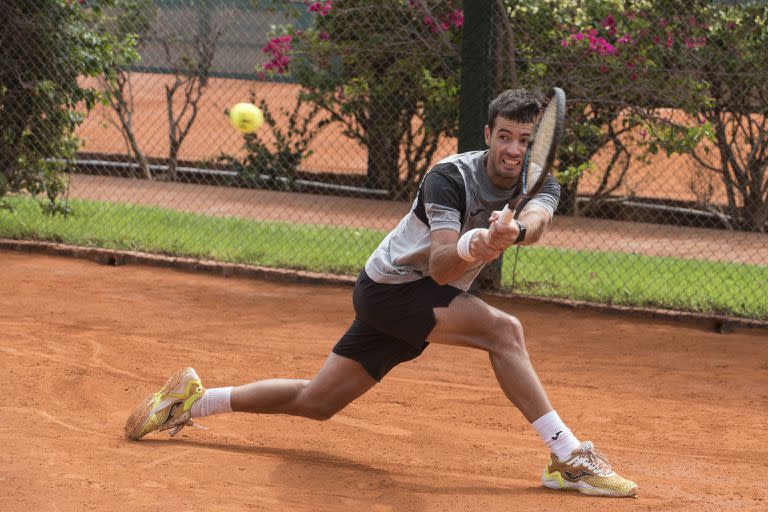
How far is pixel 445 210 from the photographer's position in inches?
150

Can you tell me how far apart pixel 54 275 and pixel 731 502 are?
17.6ft

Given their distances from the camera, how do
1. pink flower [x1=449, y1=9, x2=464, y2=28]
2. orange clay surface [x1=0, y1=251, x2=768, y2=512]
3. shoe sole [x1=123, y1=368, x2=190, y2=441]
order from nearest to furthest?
orange clay surface [x1=0, y1=251, x2=768, y2=512] → shoe sole [x1=123, y1=368, x2=190, y2=441] → pink flower [x1=449, y1=9, x2=464, y2=28]

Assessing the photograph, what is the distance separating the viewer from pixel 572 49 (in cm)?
761

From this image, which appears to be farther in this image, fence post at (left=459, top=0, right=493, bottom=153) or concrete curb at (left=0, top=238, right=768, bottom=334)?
fence post at (left=459, top=0, right=493, bottom=153)

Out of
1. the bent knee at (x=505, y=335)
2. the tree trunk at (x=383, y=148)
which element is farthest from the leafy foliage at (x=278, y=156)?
the bent knee at (x=505, y=335)

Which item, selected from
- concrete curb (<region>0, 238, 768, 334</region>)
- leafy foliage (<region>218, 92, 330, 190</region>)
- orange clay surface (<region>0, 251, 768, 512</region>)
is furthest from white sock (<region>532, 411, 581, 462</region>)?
leafy foliage (<region>218, 92, 330, 190</region>)

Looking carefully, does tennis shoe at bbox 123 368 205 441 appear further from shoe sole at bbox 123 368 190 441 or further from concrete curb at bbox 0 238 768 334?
concrete curb at bbox 0 238 768 334

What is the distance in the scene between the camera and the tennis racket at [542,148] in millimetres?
3369

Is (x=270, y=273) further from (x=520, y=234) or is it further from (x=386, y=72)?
(x=520, y=234)

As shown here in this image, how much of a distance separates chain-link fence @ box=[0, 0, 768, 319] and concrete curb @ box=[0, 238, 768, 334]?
14 cm

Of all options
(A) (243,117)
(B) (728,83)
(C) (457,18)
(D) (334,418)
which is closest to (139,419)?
(D) (334,418)

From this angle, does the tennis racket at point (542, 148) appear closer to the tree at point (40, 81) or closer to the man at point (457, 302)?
the man at point (457, 302)

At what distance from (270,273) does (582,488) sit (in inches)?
174

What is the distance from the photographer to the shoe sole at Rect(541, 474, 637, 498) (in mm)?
3861
